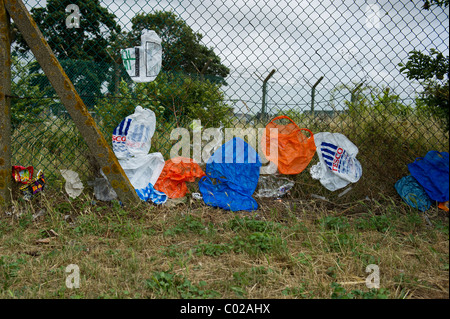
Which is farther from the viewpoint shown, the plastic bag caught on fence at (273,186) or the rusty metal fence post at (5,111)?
the plastic bag caught on fence at (273,186)

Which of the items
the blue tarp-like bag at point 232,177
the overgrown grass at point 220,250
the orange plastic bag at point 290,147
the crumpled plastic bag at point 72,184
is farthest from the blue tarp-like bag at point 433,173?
the crumpled plastic bag at point 72,184

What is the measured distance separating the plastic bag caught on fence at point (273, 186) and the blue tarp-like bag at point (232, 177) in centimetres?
7

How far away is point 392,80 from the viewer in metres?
2.90

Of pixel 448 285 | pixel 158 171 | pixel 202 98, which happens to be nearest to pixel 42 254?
pixel 158 171

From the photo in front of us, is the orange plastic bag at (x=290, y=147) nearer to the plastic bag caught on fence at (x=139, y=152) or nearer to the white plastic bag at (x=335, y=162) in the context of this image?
the white plastic bag at (x=335, y=162)

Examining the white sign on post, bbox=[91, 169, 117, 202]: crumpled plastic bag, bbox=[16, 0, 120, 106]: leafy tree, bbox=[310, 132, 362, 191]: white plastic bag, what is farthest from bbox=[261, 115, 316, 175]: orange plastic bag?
bbox=[16, 0, 120, 106]: leafy tree

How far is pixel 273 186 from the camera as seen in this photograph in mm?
2887

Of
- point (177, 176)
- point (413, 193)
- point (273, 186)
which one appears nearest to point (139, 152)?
point (177, 176)

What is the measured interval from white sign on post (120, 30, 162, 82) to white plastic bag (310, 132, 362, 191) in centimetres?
152

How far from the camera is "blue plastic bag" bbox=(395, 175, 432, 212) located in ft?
8.46

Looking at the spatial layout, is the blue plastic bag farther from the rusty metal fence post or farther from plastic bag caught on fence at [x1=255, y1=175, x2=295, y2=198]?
the rusty metal fence post

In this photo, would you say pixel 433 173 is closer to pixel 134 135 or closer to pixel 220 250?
pixel 220 250

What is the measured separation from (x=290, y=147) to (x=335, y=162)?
405 millimetres

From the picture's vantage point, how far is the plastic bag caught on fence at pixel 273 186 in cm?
285
